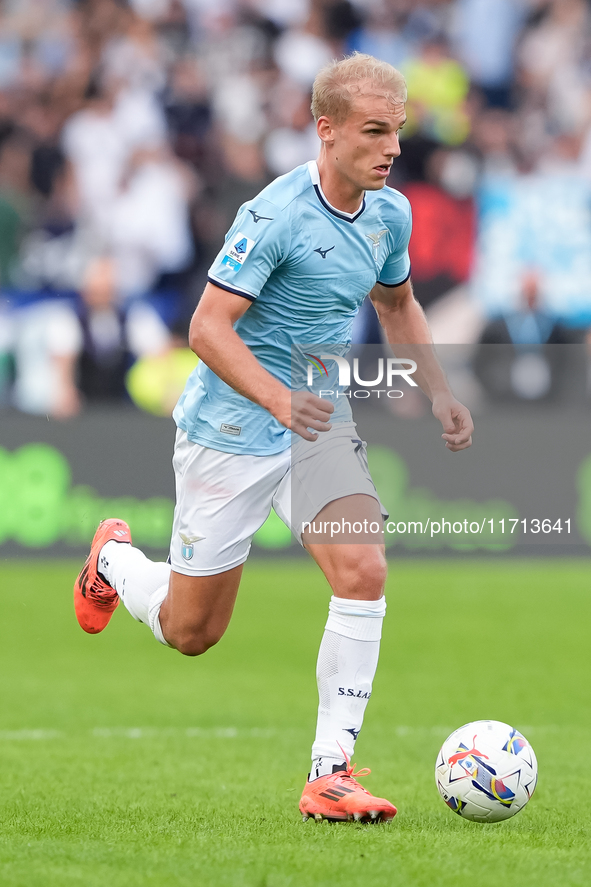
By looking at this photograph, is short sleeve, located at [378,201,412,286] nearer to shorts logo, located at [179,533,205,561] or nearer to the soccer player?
the soccer player

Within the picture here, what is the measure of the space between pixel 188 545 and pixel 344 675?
77cm

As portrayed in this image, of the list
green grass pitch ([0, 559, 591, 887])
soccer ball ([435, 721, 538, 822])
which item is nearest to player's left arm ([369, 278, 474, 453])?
soccer ball ([435, 721, 538, 822])

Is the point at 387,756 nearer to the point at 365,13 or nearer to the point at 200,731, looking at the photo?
the point at 200,731

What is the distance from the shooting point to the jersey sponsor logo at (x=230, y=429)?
454 centimetres

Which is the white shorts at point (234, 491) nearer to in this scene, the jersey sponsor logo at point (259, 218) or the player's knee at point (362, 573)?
the player's knee at point (362, 573)

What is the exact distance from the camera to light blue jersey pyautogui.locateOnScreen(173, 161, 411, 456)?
4160mm

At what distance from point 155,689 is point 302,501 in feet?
12.1

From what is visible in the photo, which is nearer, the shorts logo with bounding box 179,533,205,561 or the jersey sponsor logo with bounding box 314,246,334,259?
the jersey sponsor logo with bounding box 314,246,334,259

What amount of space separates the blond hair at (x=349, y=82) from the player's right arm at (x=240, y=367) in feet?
2.21

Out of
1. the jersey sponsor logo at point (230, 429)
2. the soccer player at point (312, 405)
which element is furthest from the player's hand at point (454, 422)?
the jersey sponsor logo at point (230, 429)

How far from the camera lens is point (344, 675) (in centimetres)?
426

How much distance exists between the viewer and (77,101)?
13.2 m

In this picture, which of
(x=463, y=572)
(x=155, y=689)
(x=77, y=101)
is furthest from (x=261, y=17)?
(x=155, y=689)

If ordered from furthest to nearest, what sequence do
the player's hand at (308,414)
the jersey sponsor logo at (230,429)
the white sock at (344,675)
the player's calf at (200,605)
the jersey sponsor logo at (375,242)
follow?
the player's calf at (200,605), the jersey sponsor logo at (230,429), the jersey sponsor logo at (375,242), the white sock at (344,675), the player's hand at (308,414)
